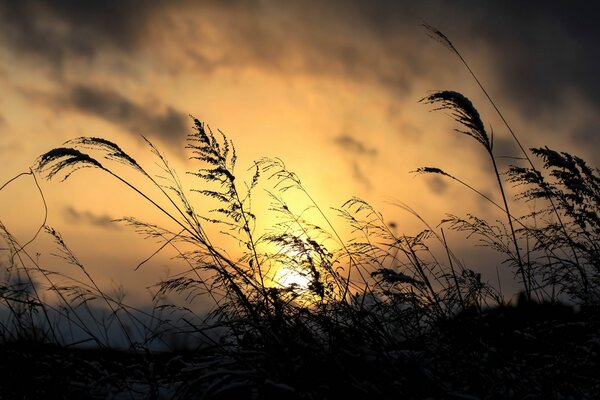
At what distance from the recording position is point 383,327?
10.8 feet

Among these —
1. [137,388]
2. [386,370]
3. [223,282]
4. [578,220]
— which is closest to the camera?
[386,370]

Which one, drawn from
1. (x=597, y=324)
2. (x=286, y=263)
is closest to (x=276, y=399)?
(x=286, y=263)

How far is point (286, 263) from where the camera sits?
4.05 meters

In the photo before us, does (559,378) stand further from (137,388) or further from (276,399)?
(137,388)

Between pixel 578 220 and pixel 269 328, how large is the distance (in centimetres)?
291

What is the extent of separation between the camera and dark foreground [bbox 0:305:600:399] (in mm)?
2559

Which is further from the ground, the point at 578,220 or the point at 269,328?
the point at 578,220

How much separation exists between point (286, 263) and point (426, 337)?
1089mm

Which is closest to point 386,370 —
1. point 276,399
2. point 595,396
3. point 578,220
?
point 276,399

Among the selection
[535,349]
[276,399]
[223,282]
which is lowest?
[276,399]

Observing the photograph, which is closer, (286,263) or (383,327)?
(383,327)

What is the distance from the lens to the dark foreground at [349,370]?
2559 millimetres

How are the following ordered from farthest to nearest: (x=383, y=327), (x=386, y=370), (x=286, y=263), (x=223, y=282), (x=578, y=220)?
1. (x=578, y=220)
2. (x=286, y=263)
3. (x=223, y=282)
4. (x=383, y=327)
5. (x=386, y=370)

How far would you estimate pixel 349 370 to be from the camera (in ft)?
8.55
